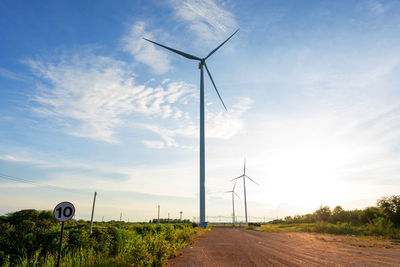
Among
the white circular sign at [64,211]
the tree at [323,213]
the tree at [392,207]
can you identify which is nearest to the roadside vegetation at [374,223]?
the tree at [392,207]

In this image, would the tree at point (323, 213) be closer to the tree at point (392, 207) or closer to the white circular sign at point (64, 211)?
the tree at point (392, 207)

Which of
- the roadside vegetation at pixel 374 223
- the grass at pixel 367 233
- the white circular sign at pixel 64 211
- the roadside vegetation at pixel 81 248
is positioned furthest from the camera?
the roadside vegetation at pixel 374 223

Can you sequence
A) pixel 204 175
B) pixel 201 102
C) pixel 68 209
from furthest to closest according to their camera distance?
pixel 201 102 → pixel 204 175 → pixel 68 209

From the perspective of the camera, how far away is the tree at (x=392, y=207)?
45.9 m

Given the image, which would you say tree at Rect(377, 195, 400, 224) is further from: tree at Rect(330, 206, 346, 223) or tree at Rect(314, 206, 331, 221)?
tree at Rect(314, 206, 331, 221)

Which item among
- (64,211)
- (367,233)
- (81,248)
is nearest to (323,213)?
(367,233)

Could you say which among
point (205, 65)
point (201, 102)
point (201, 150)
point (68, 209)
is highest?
point (205, 65)

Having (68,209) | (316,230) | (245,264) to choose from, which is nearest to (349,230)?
(316,230)

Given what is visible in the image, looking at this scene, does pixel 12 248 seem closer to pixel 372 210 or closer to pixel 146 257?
pixel 146 257

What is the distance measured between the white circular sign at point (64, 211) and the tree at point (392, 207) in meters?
53.9

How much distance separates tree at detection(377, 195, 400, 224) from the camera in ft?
151

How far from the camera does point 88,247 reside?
54.0 feet

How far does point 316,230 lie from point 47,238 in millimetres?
52550

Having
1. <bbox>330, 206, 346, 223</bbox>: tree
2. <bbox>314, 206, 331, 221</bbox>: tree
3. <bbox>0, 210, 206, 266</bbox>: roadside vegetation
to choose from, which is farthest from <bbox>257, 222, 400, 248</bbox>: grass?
<bbox>314, 206, 331, 221</bbox>: tree
